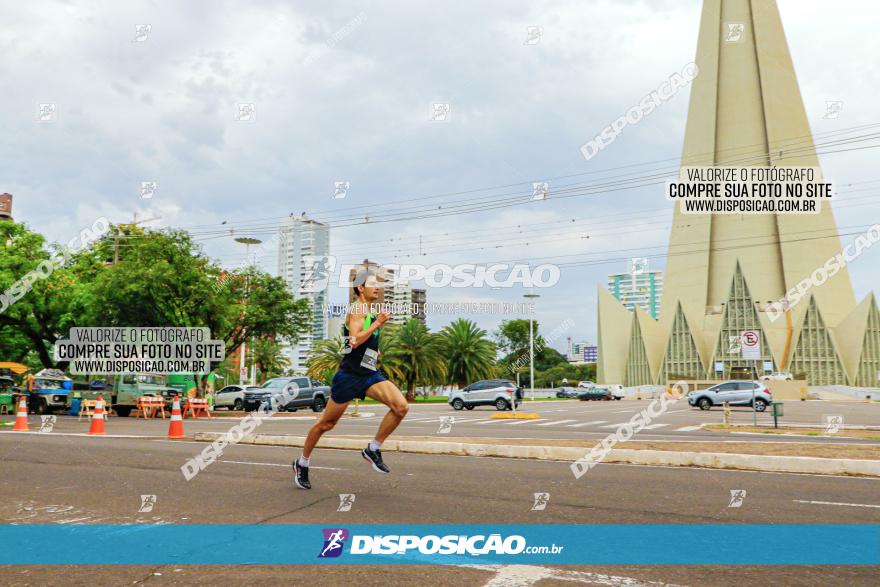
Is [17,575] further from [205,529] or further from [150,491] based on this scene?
[150,491]

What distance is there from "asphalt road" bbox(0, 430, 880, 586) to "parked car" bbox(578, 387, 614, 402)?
6271 cm

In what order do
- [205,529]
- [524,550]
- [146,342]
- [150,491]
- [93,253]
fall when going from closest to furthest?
[524,550] → [205,529] → [150,491] → [146,342] → [93,253]

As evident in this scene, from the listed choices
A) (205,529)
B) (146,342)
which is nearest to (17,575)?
(205,529)

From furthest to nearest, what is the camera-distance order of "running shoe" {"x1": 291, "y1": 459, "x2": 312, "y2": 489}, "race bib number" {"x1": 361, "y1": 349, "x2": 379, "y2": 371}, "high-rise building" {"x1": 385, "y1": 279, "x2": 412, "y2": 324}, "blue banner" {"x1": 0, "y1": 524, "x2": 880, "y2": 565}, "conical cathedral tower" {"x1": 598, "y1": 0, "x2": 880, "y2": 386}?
"conical cathedral tower" {"x1": 598, "y1": 0, "x2": 880, "y2": 386} → "high-rise building" {"x1": 385, "y1": 279, "x2": 412, "y2": 324} → "running shoe" {"x1": 291, "y1": 459, "x2": 312, "y2": 489} → "race bib number" {"x1": 361, "y1": 349, "x2": 379, "y2": 371} → "blue banner" {"x1": 0, "y1": 524, "x2": 880, "y2": 565}

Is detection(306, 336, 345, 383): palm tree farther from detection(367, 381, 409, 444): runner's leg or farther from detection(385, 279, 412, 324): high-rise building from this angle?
detection(367, 381, 409, 444): runner's leg

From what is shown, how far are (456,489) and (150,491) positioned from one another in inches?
123

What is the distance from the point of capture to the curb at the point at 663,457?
29.3ft

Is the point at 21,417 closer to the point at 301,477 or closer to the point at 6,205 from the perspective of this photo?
the point at 301,477

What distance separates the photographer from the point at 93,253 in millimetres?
40344

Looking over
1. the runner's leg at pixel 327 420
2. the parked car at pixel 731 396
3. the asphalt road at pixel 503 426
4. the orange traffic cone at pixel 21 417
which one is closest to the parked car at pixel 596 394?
the asphalt road at pixel 503 426

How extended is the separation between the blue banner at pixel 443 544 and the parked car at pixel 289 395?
2974 cm

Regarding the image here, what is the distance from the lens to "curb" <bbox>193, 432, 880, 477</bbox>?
895 cm

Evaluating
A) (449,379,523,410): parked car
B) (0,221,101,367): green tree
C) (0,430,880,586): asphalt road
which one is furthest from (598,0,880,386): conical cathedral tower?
(0,430,880,586): asphalt road

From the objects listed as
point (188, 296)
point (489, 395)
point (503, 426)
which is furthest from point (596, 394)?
point (503, 426)
